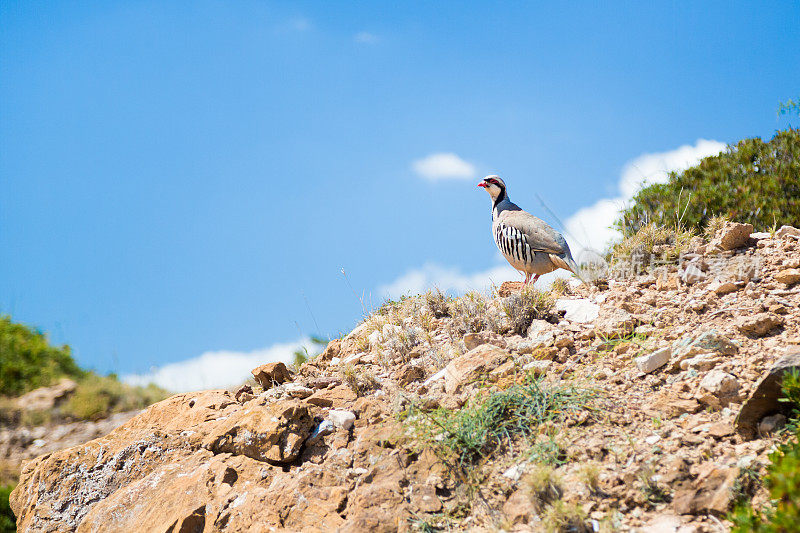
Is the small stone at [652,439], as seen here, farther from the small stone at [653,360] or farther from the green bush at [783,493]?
the small stone at [653,360]

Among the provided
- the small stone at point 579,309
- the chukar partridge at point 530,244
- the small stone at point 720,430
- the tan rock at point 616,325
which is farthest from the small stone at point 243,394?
the small stone at point 720,430

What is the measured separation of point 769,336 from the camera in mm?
4977

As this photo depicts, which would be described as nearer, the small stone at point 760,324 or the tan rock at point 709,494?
the tan rock at point 709,494

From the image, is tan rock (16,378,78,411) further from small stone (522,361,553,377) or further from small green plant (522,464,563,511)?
small green plant (522,464,563,511)

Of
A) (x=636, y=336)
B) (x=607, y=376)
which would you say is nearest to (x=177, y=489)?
(x=607, y=376)

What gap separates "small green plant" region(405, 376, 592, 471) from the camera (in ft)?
14.7

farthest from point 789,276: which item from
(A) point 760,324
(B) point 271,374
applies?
(B) point 271,374

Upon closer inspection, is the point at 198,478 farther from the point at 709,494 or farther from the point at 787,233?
the point at 787,233

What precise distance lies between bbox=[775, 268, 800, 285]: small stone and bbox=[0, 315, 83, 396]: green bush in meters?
13.2

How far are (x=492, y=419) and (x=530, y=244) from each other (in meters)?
4.33

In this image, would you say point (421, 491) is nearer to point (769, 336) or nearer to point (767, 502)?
point (767, 502)

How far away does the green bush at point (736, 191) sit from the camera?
9719mm

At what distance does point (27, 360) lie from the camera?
12.7m

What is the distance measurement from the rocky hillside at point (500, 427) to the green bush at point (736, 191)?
2974 mm
